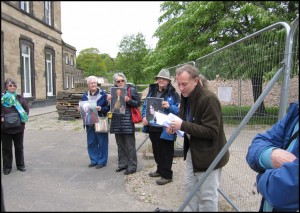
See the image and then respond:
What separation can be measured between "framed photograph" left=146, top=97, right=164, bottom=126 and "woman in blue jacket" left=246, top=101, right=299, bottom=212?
224 centimetres

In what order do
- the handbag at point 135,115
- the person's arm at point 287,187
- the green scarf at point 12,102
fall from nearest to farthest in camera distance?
the person's arm at point 287,187 → the green scarf at point 12,102 → the handbag at point 135,115

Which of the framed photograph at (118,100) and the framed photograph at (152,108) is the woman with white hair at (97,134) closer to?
the framed photograph at (118,100)

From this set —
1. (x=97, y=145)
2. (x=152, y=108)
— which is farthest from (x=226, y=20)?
(x=97, y=145)

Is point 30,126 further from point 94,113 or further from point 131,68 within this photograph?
point 131,68

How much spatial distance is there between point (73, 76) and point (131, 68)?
6288mm

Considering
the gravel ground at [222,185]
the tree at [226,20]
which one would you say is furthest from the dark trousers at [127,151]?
the tree at [226,20]

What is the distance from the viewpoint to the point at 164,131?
4.52m

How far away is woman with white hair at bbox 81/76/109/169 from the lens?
17.6ft

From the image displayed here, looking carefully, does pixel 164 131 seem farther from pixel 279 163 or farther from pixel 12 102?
pixel 12 102

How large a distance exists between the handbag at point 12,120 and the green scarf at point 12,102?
0.09 metres

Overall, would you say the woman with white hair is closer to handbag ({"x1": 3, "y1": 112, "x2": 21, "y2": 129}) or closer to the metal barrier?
handbag ({"x1": 3, "y1": 112, "x2": 21, "y2": 129})

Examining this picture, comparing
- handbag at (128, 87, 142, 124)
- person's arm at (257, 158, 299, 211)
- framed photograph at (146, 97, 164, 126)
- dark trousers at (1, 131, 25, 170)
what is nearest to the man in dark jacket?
person's arm at (257, 158, 299, 211)

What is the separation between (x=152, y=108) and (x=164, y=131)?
42 cm

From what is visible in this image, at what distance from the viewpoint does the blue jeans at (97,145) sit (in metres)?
5.54
